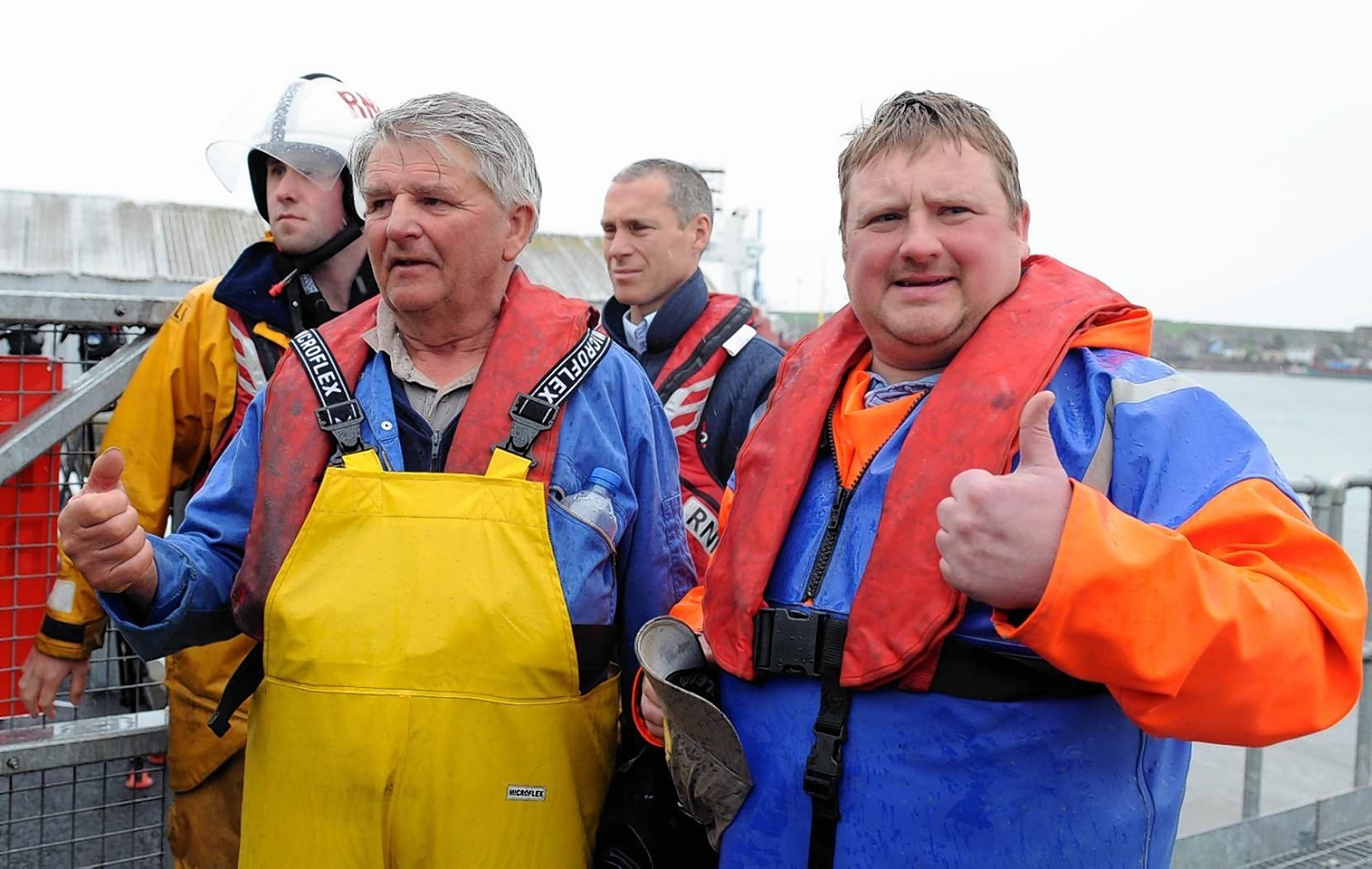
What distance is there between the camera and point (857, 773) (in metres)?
1.70

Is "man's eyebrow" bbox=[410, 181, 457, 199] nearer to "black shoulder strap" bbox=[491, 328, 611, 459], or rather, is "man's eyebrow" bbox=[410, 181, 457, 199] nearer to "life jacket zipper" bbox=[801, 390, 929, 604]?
"black shoulder strap" bbox=[491, 328, 611, 459]

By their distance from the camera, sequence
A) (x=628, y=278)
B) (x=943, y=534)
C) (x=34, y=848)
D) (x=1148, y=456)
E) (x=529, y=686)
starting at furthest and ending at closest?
(x=628, y=278), (x=34, y=848), (x=529, y=686), (x=1148, y=456), (x=943, y=534)

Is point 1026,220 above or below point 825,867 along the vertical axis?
above

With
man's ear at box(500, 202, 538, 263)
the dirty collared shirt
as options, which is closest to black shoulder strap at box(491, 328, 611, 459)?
the dirty collared shirt

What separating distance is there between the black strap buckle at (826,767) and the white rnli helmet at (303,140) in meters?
2.16

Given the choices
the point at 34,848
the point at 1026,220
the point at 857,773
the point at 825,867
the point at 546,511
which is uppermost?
the point at 1026,220

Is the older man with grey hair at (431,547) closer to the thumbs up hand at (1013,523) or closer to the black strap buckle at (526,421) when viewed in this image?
the black strap buckle at (526,421)

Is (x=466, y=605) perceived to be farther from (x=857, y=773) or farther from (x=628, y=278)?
(x=628, y=278)

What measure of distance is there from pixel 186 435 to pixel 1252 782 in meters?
3.88

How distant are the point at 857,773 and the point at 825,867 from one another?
17 cm

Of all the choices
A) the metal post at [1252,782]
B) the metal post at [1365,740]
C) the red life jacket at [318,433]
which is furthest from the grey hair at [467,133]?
the metal post at [1365,740]

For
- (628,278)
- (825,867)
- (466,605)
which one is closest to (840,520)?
(825,867)

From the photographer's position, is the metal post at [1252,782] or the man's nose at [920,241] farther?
the metal post at [1252,782]

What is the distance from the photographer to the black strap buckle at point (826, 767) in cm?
171
